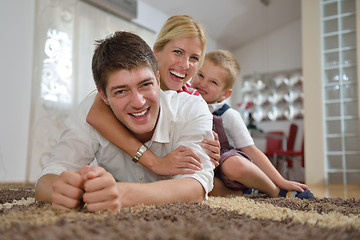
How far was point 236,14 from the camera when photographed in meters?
6.59

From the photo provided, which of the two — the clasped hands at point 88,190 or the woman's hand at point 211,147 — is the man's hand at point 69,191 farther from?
the woman's hand at point 211,147

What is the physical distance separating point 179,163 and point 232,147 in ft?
2.43

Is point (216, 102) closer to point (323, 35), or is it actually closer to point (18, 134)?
point (18, 134)

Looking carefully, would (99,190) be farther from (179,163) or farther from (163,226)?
(179,163)

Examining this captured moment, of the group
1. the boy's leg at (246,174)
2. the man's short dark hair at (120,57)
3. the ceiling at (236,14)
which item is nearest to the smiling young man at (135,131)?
the man's short dark hair at (120,57)

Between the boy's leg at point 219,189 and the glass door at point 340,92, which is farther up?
the glass door at point 340,92

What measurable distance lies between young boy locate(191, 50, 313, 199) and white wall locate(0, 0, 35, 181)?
2487 millimetres

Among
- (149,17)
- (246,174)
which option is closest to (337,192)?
(246,174)

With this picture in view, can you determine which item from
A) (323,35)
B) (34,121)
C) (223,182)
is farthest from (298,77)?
(223,182)

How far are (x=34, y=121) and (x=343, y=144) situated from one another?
3.74 metres

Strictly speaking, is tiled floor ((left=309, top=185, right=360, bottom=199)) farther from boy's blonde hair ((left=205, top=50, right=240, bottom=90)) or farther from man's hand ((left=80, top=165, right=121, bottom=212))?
man's hand ((left=80, top=165, right=121, bottom=212))

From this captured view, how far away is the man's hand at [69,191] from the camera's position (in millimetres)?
831

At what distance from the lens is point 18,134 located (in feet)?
12.1

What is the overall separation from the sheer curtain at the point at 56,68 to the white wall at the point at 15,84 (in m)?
0.08
